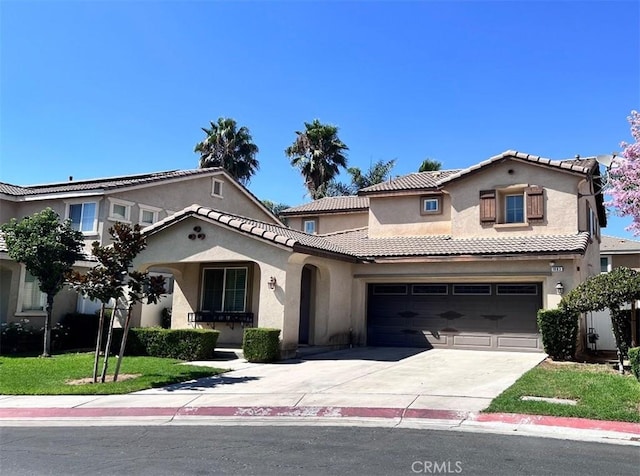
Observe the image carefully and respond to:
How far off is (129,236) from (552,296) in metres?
12.1

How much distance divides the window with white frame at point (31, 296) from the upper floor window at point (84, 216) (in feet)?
9.58

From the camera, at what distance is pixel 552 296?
16.0 metres

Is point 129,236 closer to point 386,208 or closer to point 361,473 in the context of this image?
point 361,473

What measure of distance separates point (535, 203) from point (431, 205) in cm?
418

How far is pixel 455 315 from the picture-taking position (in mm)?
17828

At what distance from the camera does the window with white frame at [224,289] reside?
1791 centimetres

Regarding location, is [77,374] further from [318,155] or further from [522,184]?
[318,155]

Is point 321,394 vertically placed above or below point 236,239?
below

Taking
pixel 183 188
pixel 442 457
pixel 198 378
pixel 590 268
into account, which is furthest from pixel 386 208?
pixel 442 457

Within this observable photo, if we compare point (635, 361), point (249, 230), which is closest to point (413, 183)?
point (249, 230)

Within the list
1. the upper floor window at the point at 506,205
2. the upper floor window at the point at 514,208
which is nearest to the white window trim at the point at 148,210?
the upper floor window at the point at 506,205

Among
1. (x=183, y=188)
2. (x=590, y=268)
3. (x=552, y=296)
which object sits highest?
(x=183, y=188)

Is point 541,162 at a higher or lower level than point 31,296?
higher

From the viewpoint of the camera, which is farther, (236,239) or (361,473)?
(236,239)
